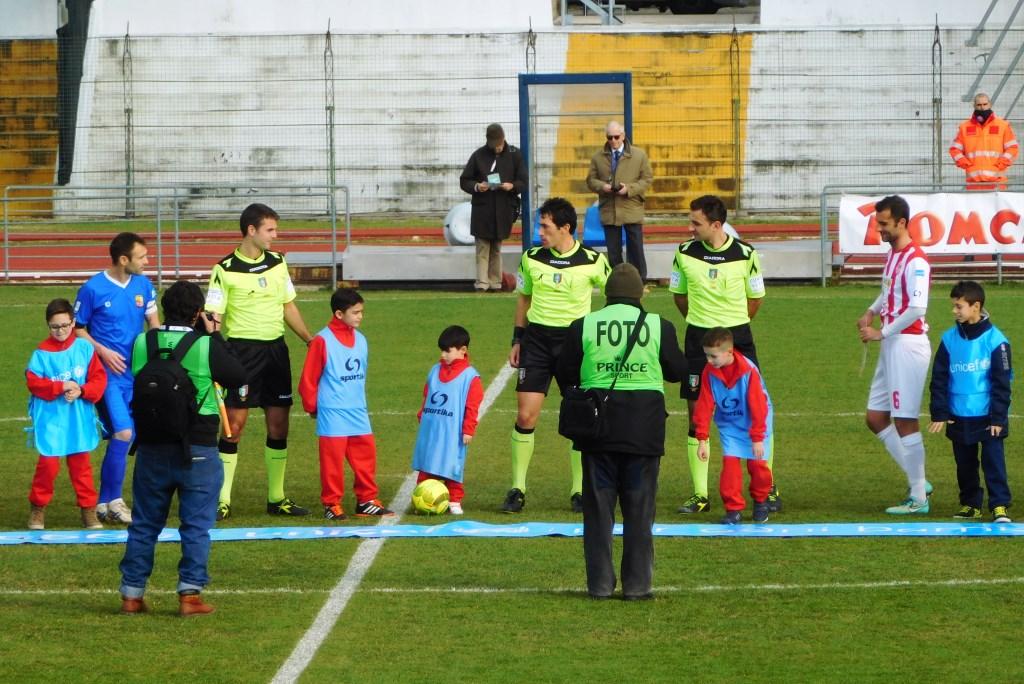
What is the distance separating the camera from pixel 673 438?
1374 cm

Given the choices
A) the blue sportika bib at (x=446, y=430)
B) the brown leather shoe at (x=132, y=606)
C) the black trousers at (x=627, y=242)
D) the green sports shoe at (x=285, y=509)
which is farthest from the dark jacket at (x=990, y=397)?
the black trousers at (x=627, y=242)

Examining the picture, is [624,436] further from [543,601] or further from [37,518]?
[37,518]

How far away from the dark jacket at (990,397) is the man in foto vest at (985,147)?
12930mm

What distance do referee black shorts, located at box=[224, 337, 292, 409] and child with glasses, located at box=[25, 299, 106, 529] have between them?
89 centimetres

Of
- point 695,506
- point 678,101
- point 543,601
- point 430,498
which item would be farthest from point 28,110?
point 543,601

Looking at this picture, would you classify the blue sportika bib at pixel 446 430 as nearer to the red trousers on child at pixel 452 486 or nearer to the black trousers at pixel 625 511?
the red trousers on child at pixel 452 486

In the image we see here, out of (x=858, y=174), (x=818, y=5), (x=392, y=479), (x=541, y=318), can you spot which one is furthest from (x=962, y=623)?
(x=818, y=5)

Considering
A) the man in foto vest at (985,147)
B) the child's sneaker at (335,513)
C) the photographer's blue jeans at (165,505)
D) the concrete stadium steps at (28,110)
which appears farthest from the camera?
the concrete stadium steps at (28,110)

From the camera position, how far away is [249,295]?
428 inches

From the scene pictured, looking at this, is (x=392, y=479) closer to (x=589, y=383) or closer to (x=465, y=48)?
(x=589, y=383)

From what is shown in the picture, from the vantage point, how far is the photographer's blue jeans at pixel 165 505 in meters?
8.34

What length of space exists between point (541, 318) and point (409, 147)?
69.8ft

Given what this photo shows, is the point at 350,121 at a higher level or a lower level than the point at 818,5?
lower

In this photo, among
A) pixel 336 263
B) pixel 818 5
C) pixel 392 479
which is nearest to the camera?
pixel 392 479
